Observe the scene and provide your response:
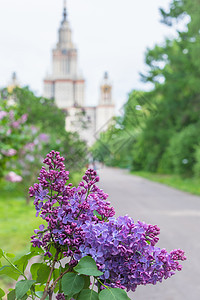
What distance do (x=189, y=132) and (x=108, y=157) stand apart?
1431cm

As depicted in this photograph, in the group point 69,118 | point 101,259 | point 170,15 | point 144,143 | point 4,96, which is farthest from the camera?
point 144,143

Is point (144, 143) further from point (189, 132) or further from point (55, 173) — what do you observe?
point (55, 173)

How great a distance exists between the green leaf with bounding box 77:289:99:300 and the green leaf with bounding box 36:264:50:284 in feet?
0.37

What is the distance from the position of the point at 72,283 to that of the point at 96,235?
10 cm

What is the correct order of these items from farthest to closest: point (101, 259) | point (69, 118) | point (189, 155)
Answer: point (189, 155) → point (69, 118) → point (101, 259)

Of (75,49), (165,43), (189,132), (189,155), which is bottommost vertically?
(189,155)

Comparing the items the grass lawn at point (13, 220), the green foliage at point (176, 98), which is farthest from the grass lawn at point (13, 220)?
the green foliage at point (176, 98)

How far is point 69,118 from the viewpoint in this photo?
109cm

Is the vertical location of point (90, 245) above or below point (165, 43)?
below

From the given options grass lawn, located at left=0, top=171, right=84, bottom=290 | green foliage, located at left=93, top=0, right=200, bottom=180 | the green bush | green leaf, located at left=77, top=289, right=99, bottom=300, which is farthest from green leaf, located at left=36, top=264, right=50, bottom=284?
the green bush

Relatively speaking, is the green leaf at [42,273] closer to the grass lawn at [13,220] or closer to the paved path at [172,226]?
the paved path at [172,226]

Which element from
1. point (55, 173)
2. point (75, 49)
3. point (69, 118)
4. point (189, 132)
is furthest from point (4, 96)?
point (75, 49)

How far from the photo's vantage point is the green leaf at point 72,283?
24.8 inches

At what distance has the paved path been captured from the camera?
66.9 inches
